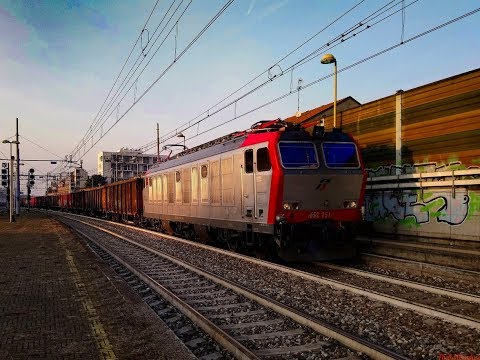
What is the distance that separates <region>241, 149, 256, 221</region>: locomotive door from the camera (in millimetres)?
11877

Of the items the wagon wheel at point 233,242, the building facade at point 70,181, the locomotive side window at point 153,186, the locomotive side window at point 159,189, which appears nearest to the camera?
the wagon wheel at point 233,242

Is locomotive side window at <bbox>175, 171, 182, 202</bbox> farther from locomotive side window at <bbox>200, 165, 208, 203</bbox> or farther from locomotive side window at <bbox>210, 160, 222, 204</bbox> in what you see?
locomotive side window at <bbox>210, 160, 222, 204</bbox>

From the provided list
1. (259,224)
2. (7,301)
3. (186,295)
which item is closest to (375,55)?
(259,224)

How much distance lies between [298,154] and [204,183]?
4897 millimetres

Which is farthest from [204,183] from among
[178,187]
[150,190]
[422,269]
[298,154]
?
[150,190]

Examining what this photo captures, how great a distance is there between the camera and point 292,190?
11039mm

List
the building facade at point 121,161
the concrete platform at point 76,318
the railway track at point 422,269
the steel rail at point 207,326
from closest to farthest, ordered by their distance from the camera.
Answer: the steel rail at point 207,326
the concrete platform at point 76,318
the railway track at point 422,269
the building facade at point 121,161

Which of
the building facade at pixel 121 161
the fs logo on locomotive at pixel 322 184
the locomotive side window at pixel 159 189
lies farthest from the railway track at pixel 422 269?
the building facade at pixel 121 161

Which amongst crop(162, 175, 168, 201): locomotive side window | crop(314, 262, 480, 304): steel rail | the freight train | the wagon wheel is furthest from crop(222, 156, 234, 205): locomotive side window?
crop(162, 175, 168, 201): locomotive side window

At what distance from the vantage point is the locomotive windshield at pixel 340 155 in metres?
11.8

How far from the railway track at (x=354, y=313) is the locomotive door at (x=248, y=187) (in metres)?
1.36

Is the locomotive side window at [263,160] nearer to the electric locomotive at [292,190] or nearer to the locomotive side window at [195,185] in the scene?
the electric locomotive at [292,190]

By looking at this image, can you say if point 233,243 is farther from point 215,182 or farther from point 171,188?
point 171,188

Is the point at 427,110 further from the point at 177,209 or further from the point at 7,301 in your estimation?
the point at 7,301
